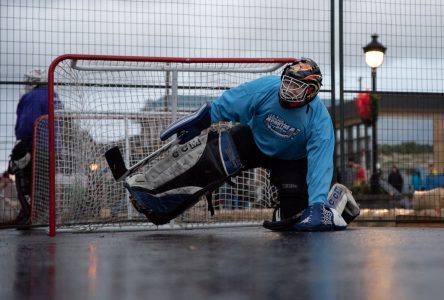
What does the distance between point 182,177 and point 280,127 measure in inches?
25.6

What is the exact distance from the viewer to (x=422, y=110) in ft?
29.0

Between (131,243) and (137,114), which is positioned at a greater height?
(137,114)

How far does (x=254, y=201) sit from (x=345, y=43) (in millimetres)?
2664

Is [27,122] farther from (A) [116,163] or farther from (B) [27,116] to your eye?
(A) [116,163]

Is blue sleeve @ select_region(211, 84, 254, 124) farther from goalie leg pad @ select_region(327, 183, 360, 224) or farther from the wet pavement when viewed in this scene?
the wet pavement

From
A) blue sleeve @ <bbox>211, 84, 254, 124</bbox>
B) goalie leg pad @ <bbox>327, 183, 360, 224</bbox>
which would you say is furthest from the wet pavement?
blue sleeve @ <bbox>211, 84, 254, 124</bbox>

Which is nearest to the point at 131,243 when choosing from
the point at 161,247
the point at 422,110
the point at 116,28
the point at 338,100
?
the point at 161,247

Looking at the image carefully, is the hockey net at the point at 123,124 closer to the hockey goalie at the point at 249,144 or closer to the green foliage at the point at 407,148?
the hockey goalie at the point at 249,144

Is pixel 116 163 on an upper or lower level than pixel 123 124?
lower

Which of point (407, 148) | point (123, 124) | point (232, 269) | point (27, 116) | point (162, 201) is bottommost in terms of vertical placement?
point (232, 269)

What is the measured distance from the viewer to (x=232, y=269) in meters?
2.55

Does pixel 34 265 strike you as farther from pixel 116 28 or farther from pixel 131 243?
pixel 116 28

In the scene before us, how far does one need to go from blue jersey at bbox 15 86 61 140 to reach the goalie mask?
3.56m

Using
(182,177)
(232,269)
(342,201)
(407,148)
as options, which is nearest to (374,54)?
(407,148)
